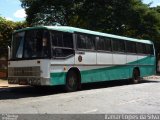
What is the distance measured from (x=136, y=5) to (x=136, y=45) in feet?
38.7

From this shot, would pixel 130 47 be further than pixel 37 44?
Yes

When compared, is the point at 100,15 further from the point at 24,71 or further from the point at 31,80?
the point at 31,80

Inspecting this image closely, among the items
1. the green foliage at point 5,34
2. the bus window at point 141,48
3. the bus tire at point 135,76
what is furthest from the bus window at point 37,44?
the green foliage at point 5,34

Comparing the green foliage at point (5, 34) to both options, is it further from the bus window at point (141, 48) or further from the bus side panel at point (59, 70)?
the bus side panel at point (59, 70)

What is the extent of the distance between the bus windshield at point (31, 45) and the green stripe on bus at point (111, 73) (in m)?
1.10

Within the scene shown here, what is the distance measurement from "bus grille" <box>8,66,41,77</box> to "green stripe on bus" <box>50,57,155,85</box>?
25.5 inches

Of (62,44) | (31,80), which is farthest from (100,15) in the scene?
(31,80)

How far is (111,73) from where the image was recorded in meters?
22.3

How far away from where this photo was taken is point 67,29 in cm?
1834

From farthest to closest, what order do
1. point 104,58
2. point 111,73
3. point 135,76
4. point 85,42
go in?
1. point 135,76
2. point 111,73
3. point 104,58
4. point 85,42

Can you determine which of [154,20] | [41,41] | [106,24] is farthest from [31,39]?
[154,20]

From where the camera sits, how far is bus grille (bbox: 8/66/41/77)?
16781 mm

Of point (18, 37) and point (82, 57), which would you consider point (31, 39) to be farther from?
point (82, 57)

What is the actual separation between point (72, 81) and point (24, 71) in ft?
8.11
